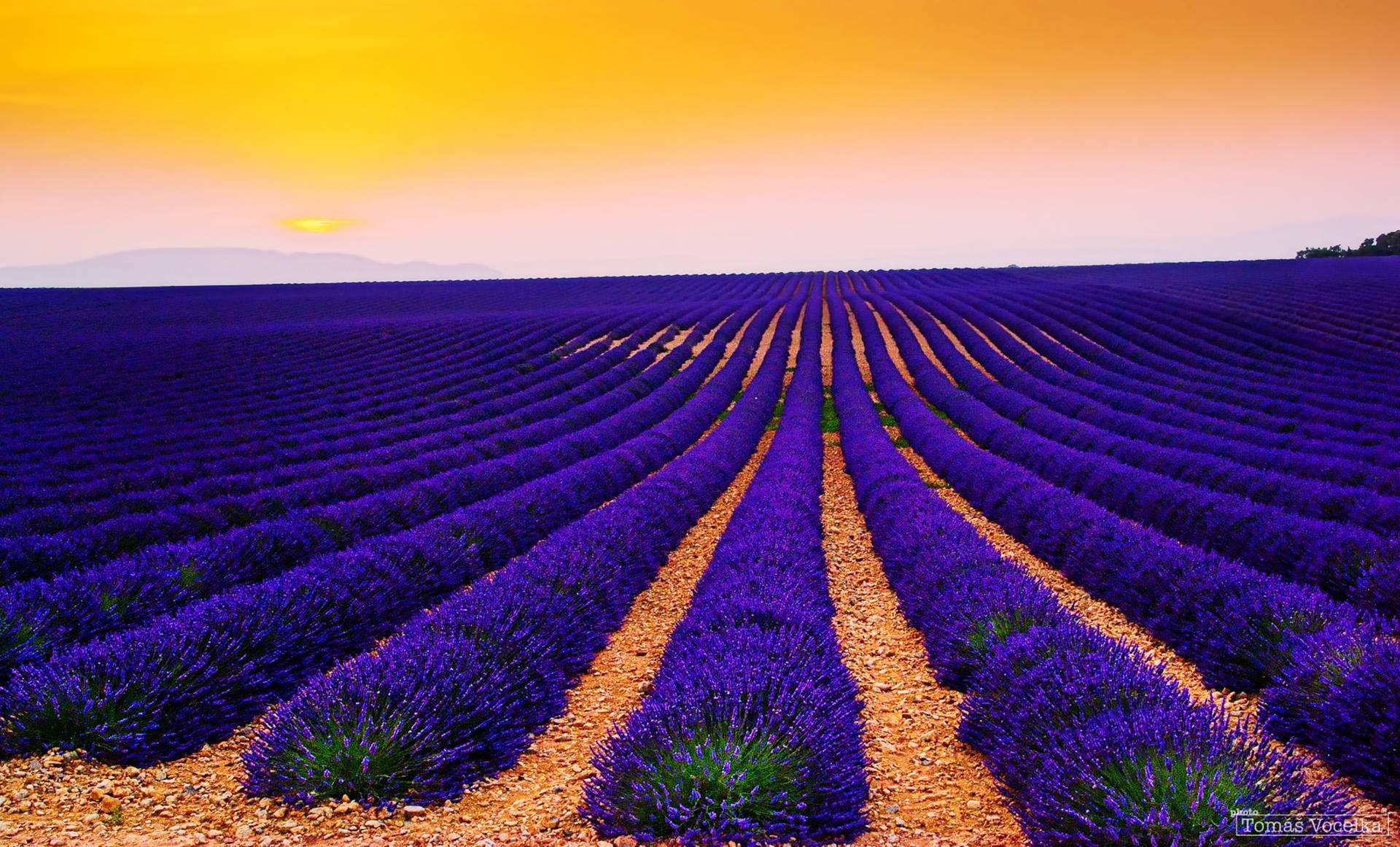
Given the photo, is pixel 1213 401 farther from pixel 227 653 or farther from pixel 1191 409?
pixel 227 653

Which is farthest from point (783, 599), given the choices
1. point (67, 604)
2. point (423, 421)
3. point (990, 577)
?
point (423, 421)

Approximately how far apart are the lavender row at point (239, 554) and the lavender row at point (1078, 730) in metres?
5.93

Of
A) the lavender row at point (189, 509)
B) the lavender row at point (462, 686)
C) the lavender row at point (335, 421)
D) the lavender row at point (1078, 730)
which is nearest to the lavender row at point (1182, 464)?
the lavender row at point (1078, 730)

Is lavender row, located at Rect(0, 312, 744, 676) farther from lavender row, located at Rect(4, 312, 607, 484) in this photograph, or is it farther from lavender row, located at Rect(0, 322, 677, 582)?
lavender row, located at Rect(4, 312, 607, 484)

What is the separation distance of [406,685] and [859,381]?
1913 centimetres

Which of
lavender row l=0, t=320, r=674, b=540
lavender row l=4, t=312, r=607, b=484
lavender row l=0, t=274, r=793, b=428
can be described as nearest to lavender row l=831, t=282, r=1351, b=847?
lavender row l=0, t=320, r=674, b=540

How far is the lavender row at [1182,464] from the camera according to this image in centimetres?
823

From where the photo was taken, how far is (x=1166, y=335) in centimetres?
2642

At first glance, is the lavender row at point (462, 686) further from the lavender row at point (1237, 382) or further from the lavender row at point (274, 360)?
the lavender row at point (274, 360)

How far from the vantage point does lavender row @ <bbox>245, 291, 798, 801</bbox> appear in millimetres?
4082

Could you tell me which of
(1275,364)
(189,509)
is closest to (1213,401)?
(1275,364)

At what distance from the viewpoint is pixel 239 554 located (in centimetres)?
743

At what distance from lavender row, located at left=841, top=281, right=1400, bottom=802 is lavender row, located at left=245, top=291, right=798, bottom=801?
433 centimetres

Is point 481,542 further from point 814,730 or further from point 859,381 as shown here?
point 859,381
